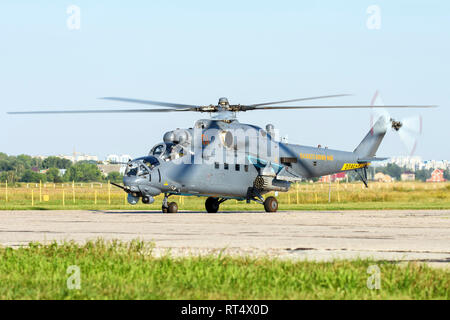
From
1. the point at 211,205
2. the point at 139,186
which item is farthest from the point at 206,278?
the point at 211,205

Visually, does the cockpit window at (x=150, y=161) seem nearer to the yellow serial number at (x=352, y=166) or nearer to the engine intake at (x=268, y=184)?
the engine intake at (x=268, y=184)

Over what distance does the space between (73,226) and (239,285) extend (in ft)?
46.3

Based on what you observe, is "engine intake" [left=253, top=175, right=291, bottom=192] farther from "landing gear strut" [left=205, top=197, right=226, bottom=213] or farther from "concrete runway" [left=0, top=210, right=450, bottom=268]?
"concrete runway" [left=0, top=210, right=450, bottom=268]

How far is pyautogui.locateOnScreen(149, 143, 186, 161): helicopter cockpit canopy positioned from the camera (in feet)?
108

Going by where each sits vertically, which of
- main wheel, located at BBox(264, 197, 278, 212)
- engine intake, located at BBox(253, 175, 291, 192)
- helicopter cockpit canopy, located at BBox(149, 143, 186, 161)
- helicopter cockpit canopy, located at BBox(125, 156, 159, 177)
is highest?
helicopter cockpit canopy, located at BBox(149, 143, 186, 161)

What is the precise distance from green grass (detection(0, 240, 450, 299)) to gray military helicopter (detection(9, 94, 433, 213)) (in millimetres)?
17951

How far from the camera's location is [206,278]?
33.2ft

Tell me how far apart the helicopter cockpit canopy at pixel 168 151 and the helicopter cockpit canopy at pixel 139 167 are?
67 centimetres

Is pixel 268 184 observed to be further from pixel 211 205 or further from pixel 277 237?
pixel 277 237

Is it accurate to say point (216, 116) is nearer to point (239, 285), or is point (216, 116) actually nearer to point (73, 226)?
point (73, 226)

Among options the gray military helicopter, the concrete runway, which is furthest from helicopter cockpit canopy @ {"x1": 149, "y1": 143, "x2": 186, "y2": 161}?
the concrete runway

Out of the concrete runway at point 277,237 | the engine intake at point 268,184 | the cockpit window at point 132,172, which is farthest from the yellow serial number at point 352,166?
the concrete runway at point 277,237

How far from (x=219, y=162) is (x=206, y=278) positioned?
24212mm
